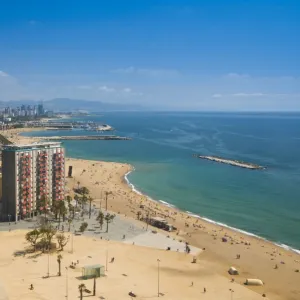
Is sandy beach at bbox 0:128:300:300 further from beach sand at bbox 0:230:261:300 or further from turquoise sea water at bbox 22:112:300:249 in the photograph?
turquoise sea water at bbox 22:112:300:249

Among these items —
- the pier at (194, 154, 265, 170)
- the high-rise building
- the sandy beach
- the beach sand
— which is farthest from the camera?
the pier at (194, 154, 265, 170)

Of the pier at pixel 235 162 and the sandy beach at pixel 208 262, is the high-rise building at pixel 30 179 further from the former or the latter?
the pier at pixel 235 162

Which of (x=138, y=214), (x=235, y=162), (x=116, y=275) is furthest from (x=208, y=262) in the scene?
(x=235, y=162)

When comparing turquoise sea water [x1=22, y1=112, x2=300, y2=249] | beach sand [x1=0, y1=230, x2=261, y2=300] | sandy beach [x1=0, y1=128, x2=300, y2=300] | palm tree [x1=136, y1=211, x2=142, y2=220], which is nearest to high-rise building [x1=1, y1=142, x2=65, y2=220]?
sandy beach [x1=0, y1=128, x2=300, y2=300]

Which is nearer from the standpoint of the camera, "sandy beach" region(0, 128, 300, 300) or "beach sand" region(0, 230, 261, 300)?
"beach sand" region(0, 230, 261, 300)

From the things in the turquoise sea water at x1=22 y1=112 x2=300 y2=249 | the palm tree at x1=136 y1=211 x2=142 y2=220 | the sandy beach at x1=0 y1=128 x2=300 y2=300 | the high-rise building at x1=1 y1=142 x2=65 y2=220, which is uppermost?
the high-rise building at x1=1 y1=142 x2=65 y2=220

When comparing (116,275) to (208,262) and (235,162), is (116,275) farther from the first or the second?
(235,162)

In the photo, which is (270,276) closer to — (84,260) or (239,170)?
(84,260)

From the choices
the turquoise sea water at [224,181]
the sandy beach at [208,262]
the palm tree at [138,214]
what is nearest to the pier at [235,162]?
the turquoise sea water at [224,181]

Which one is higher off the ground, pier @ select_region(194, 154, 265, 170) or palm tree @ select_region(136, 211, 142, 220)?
pier @ select_region(194, 154, 265, 170)
